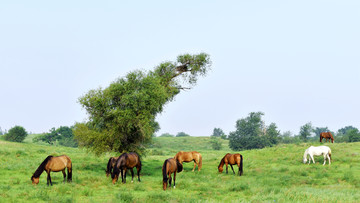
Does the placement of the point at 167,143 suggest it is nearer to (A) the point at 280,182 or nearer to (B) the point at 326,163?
(B) the point at 326,163

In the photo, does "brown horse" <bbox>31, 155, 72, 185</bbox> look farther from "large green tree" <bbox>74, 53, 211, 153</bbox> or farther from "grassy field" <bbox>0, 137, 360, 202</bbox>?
"large green tree" <bbox>74, 53, 211, 153</bbox>

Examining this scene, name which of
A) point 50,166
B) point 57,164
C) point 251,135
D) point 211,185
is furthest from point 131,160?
point 251,135

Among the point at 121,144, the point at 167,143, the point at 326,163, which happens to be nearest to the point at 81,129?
the point at 121,144

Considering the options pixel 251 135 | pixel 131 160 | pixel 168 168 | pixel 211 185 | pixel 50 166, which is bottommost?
pixel 211 185

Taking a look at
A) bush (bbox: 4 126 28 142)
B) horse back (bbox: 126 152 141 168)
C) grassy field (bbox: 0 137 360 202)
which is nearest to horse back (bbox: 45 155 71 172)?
grassy field (bbox: 0 137 360 202)

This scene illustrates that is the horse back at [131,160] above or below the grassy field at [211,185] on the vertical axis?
above

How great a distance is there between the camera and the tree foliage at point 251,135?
77.1 m

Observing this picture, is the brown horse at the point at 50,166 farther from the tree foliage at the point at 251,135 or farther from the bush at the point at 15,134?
the tree foliage at the point at 251,135

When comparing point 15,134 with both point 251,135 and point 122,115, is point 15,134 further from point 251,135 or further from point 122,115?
point 251,135

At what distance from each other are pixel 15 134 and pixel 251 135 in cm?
5694

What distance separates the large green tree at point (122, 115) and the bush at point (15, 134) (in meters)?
46.2

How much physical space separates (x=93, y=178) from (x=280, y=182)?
12201mm

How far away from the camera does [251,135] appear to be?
78.9m

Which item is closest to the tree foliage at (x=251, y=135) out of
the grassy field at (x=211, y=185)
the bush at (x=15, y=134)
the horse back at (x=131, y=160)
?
the grassy field at (x=211, y=185)
